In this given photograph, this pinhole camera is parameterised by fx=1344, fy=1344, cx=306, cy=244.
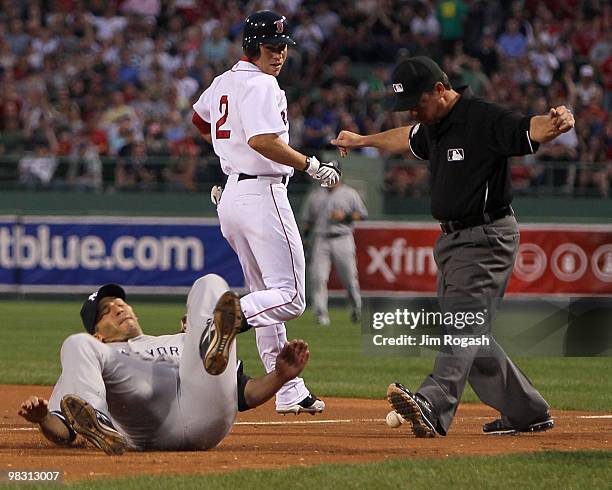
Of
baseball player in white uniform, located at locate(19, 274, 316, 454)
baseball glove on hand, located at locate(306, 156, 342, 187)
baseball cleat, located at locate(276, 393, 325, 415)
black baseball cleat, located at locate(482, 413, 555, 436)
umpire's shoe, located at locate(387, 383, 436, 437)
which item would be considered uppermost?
baseball glove on hand, located at locate(306, 156, 342, 187)

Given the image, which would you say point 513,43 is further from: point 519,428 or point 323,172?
point 519,428

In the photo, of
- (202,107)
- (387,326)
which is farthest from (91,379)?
(202,107)

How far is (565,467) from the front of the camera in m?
6.39

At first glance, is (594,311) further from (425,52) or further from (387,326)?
(425,52)

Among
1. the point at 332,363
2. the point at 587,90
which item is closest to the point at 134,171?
the point at 587,90

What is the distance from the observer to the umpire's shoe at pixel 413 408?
23.7ft

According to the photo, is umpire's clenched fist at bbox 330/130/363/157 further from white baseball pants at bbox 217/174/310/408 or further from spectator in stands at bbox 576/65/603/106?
spectator in stands at bbox 576/65/603/106

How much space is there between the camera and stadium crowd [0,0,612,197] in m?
21.4

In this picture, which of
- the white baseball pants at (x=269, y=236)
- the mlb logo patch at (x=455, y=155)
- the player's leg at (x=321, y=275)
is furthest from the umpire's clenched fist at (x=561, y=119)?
the player's leg at (x=321, y=275)

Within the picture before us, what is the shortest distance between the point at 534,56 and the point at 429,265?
208 inches

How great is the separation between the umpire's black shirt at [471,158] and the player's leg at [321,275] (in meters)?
10.8

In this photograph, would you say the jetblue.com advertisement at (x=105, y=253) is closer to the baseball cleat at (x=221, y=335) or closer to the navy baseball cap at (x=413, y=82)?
the navy baseball cap at (x=413, y=82)

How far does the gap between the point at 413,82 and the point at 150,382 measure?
2.26 m

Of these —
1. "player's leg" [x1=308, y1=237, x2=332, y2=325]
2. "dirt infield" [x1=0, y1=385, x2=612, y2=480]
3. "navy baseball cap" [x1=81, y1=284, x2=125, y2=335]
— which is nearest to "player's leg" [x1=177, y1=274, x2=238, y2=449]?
"dirt infield" [x1=0, y1=385, x2=612, y2=480]
